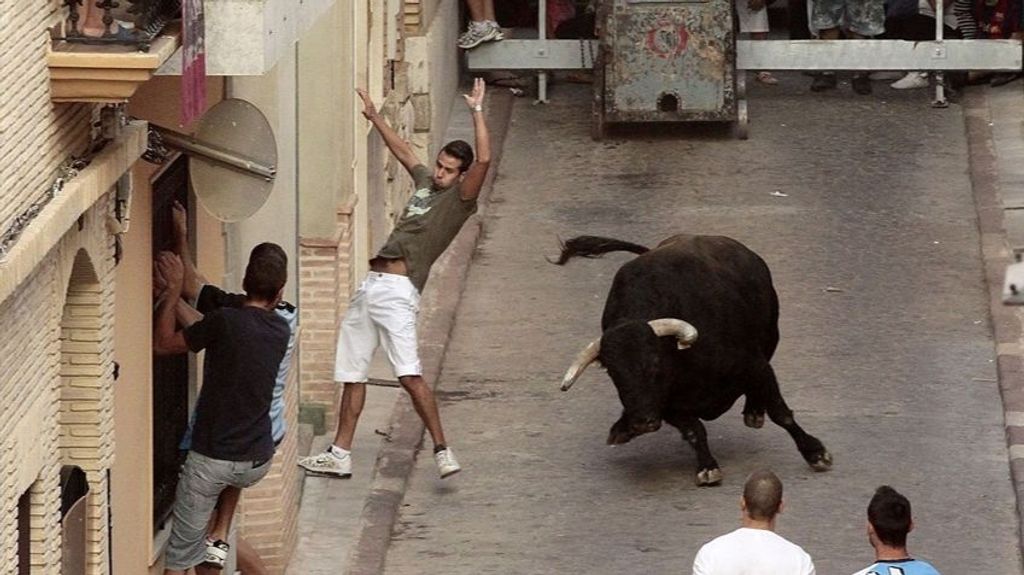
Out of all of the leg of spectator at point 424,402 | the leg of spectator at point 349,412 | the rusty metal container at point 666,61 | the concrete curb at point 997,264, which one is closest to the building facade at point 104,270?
the leg of spectator at point 349,412

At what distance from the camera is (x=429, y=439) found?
1669 cm

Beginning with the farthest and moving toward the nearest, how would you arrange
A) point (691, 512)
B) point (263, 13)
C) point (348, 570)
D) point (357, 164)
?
1. point (357, 164)
2. point (691, 512)
3. point (348, 570)
4. point (263, 13)

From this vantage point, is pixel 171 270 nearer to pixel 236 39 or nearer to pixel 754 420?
pixel 236 39

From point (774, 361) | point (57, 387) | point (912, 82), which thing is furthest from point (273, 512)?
point (912, 82)

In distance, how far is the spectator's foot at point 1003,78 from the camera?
26.0 metres

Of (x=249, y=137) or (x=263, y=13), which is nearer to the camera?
(x=263, y=13)

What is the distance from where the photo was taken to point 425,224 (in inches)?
590

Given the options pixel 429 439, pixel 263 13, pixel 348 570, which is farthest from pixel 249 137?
pixel 429 439

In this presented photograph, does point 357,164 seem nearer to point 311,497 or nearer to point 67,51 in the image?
point 311,497

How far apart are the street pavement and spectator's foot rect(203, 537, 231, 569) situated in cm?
192

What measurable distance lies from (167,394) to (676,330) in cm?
390

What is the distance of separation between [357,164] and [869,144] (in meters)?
7.81

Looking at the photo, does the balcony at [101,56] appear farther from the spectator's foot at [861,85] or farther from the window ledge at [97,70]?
the spectator's foot at [861,85]

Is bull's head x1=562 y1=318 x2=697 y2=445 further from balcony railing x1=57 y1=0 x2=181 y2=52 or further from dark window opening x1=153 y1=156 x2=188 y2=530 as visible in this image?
balcony railing x1=57 y1=0 x2=181 y2=52
